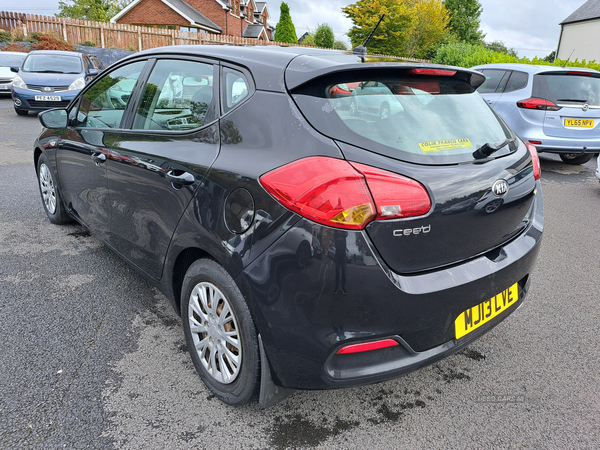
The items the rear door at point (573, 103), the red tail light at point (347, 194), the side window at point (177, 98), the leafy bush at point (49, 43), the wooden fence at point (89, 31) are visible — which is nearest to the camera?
the red tail light at point (347, 194)

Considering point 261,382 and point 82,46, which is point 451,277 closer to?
point 261,382

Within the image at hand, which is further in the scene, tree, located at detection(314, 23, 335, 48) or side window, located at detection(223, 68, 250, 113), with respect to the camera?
tree, located at detection(314, 23, 335, 48)

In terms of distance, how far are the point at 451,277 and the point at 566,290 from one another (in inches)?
87.3

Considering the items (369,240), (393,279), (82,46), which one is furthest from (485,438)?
(82,46)

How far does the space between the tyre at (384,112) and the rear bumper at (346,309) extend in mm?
548

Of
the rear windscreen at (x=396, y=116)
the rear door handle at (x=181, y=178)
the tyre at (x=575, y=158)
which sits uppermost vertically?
the rear windscreen at (x=396, y=116)

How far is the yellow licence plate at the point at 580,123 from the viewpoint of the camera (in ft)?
23.2

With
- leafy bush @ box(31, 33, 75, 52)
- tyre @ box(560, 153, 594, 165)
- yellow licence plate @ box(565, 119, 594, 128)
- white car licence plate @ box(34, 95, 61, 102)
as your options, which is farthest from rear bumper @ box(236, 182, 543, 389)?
leafy bush @ box(31, 33, 75, 52)

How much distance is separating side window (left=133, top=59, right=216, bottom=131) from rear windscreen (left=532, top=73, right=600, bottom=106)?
6.42m

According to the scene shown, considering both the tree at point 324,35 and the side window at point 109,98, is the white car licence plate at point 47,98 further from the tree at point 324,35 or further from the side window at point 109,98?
the tree at point 324,35

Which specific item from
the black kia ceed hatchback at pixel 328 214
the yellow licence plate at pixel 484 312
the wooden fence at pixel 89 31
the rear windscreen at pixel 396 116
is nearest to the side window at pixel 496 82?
the black kia ceed hatchback at pixel 328 214

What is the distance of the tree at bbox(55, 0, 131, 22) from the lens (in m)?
55.3

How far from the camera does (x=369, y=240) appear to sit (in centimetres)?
166

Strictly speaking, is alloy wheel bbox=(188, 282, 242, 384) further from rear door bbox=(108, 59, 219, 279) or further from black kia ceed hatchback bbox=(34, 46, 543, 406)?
rear door bbox=(108, 59, 219, 279)
